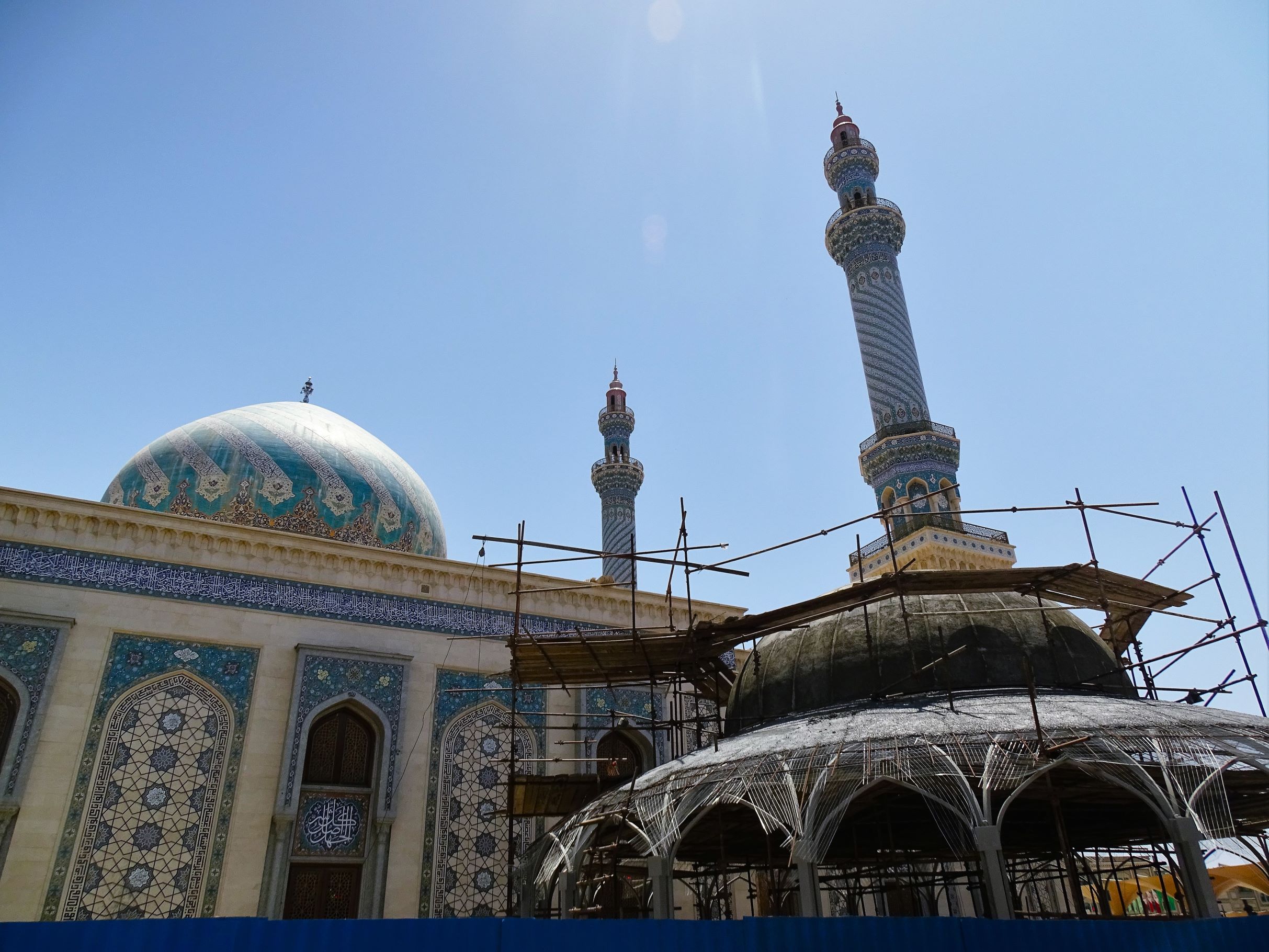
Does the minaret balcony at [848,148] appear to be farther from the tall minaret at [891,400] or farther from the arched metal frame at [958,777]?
the arched metal frame at [958,777]

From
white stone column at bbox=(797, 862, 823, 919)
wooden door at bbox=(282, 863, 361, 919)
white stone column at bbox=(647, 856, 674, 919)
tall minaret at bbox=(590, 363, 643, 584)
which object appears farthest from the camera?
tall minaret at bbox=(590, 363, 643, 584)

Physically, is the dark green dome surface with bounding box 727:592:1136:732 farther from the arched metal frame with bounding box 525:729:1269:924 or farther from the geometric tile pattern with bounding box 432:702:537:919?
the geometric tile pattern with bounding box 432:702:537:919

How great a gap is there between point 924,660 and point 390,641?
6.24 metres

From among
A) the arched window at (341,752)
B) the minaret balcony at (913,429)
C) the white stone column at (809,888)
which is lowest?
the white stone column at (809,888)

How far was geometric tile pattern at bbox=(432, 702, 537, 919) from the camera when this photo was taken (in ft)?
32.2

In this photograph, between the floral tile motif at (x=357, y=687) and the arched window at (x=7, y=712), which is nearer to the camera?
the arched window at (x=7, y=712)

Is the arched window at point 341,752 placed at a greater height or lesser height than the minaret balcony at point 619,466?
lesser

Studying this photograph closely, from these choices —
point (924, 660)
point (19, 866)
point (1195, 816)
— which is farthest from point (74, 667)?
point (1195, 816)

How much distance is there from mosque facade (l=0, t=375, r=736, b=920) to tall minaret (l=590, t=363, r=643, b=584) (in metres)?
9.03

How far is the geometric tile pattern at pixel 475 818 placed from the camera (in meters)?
9.81

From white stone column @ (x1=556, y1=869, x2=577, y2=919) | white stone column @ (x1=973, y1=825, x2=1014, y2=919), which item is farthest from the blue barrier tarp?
white stone column @ (x1=556, y1=869, x2=577, y2=919)

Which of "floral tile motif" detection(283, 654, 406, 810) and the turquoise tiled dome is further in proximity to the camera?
the turquoise tiled dome

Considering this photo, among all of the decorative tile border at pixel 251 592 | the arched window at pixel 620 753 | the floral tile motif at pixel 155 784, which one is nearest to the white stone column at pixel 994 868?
the arched window at pixel 620 753

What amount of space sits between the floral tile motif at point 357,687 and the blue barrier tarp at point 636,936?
6564 millimetres
